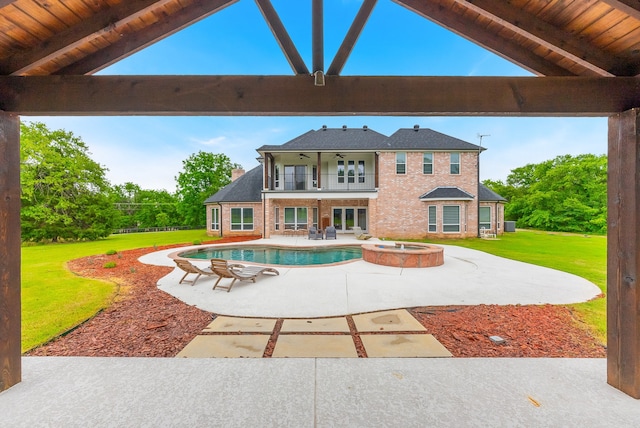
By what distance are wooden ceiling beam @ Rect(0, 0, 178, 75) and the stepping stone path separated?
3705mm

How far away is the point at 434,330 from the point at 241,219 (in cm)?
1924

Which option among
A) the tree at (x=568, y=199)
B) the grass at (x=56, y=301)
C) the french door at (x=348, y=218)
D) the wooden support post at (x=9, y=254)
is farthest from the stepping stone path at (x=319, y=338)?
the tree at (x=568, y=199)

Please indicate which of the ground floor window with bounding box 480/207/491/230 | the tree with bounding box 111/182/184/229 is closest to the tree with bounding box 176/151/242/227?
the tree with bounding box 111/182/184/229

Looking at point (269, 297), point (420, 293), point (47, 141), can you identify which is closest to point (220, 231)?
point (47, 141)

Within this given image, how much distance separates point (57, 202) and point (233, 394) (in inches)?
1010

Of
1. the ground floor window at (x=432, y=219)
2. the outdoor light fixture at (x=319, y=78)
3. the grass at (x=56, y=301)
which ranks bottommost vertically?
the grass at (x=56, y=301)

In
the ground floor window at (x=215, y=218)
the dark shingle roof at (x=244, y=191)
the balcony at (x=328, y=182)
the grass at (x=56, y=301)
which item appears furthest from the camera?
the ground floor window at (x=215, y=218)

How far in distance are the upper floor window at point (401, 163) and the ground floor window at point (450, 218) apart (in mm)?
4039

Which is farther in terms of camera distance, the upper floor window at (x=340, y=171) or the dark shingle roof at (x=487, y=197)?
the upper floor window at (x=340, y=171)

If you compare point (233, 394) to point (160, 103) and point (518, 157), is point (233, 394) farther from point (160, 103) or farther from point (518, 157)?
point (518, 157)

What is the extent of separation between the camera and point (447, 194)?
18.5 m

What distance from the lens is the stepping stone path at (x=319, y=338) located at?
3.50 metres

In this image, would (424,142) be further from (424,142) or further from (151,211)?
(151,211)

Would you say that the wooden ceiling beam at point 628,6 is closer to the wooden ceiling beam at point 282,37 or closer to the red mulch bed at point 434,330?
the wooden ceiling beam at point 282,37
